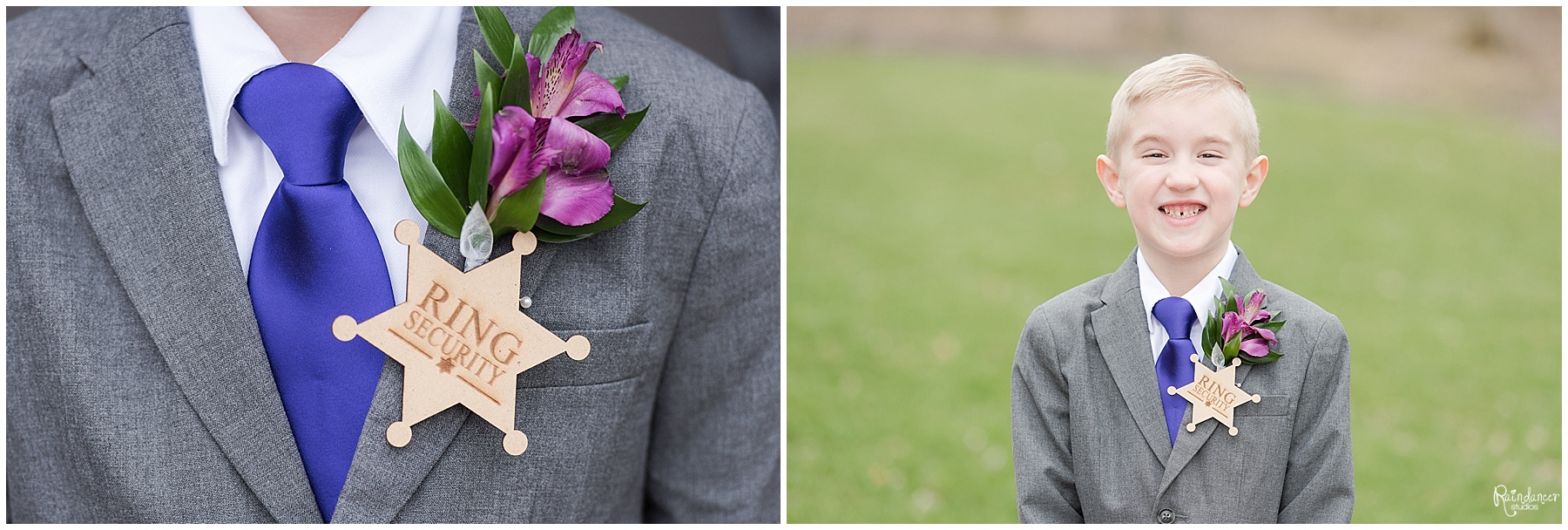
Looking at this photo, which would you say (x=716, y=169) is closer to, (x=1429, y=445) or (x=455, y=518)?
(x=455, y=518)

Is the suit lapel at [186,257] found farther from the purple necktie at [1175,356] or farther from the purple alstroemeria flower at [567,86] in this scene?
the purple necktie at [1175,356]

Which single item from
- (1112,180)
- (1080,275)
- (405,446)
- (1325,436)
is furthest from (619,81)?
(1080,275)

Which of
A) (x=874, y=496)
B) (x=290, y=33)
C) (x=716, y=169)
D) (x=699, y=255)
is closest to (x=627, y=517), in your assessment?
(x=699, y=255)

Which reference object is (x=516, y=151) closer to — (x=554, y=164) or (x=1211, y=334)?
(x=554, y=164)

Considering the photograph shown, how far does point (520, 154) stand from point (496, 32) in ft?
0.63

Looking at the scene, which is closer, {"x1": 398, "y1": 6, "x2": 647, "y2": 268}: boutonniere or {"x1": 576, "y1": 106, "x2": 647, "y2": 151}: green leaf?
{"x1": 398, "y1": 6, "x2": 647, "y2": 268}: boutonniere

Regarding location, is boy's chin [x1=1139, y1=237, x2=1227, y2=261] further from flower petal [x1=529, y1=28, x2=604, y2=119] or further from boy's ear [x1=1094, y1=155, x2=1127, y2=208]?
flower petal [x1=529, y1=28, x2=604, y2=119]

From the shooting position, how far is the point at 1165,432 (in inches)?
56.1

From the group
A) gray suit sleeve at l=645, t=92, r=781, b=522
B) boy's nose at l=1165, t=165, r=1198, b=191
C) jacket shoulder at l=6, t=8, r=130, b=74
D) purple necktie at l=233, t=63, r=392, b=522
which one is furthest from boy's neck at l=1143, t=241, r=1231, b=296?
jacket shoulder at l=6, t=8, r=130, b=74

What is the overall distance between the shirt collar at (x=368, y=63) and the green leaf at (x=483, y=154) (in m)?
0.14

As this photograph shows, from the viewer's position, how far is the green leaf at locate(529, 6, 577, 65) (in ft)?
4.59

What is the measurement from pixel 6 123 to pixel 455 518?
2.56 feet

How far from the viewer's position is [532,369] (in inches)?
57.2

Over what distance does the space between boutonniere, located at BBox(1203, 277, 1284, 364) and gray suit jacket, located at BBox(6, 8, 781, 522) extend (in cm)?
67
